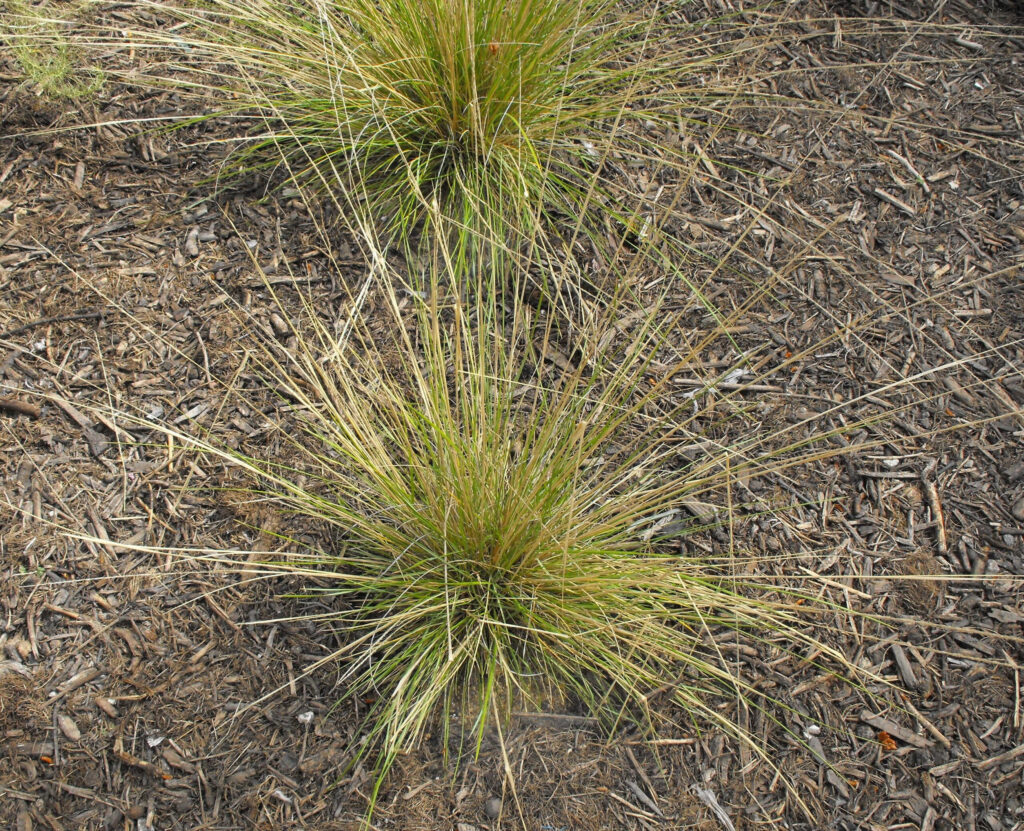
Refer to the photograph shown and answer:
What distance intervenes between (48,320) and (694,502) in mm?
1673

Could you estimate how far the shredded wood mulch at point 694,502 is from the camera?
154cm

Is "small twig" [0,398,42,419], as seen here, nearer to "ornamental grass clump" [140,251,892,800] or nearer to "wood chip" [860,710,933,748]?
"ornamental grass clump" [140,251,892,800]

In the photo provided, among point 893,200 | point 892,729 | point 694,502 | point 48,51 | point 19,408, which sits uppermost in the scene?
point 48,51

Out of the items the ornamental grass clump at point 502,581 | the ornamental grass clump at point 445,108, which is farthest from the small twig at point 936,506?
the ornamental grass clump at point 445,108

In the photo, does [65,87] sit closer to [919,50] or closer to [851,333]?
[851,333]

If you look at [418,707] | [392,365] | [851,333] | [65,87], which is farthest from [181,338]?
[851,333]

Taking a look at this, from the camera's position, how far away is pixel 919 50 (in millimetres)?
2648

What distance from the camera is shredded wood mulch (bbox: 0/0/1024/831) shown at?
1.54 m

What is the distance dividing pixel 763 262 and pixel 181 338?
5.23ft

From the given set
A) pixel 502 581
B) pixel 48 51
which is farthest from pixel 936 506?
pixel 48 51

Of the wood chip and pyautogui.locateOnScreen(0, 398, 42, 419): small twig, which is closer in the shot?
the wood chip

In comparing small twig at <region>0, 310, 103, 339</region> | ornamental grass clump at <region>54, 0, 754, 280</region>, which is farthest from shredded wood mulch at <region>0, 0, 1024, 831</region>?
ornamental grass clump at <region>54, 0, 754, 280</region>

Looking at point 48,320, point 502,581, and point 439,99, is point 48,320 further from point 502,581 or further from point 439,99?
point 502,581

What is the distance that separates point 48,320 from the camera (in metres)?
1.99
